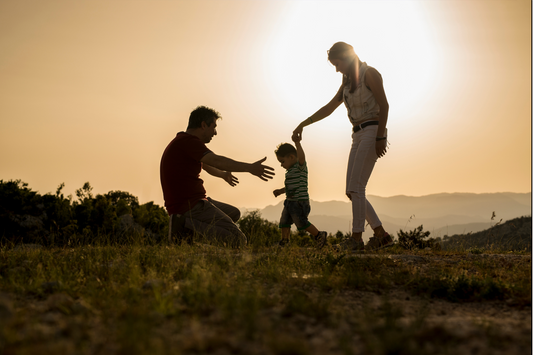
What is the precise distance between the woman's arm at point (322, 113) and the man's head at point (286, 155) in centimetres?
88

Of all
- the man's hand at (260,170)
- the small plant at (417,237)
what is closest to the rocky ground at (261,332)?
the man's hand at (260,170)

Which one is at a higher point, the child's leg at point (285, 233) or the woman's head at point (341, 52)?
the woman's head at point (341, 52)

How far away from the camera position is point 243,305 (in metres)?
2.27

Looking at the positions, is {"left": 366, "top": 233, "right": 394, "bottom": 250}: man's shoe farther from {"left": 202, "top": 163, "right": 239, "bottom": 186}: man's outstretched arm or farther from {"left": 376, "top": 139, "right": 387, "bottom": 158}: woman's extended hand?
{"left": 202, "top": 163, "right": 239, "bottom": 186}: man's outstretched arm

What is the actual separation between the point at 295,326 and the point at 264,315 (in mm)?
222

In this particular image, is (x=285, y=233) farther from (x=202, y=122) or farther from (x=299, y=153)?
(x=202, y=122)

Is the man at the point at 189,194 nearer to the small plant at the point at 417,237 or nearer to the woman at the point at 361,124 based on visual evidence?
the woman at the point at 361,124

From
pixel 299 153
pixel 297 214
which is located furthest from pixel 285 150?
pixel 297 214

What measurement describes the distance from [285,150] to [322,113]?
123cm

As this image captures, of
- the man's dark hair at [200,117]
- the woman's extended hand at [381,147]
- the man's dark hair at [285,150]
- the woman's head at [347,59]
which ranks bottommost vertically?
the woman's extended hand at [381,147]

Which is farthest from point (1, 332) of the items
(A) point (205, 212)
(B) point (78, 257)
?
(A) point (205, 212)

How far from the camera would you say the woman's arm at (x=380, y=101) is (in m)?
4.93

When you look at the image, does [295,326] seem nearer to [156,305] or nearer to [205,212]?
[156,305]

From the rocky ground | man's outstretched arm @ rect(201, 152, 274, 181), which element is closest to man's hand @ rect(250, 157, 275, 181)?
man's outstretched arm @ rect(201, 152, 274, 181)
